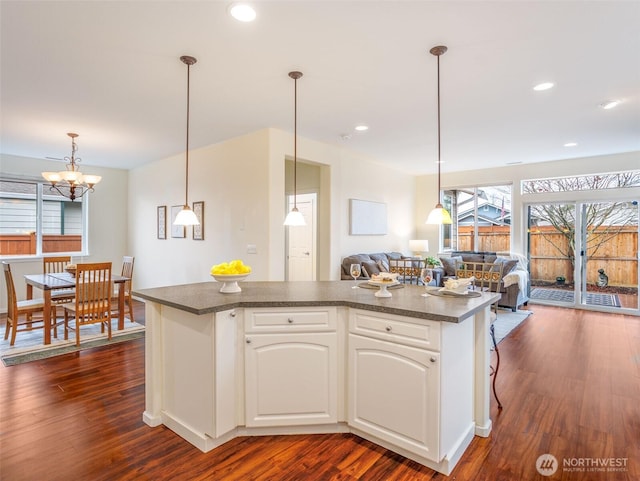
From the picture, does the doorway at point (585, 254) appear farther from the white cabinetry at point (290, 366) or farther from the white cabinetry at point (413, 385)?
the white cabinetry at point (290, 366)

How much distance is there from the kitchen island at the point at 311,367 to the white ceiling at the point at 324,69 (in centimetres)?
178

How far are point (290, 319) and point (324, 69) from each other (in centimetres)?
203

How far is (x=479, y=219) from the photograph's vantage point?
7.41 meters

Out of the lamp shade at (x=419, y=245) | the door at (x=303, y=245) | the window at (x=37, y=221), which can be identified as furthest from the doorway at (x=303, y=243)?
the window at (x=37, y=221)

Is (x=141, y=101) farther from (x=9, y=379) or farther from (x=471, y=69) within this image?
(x=471, y=69)

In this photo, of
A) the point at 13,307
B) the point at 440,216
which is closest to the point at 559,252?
the point at 440,216

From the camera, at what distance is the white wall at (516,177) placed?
5965 mm

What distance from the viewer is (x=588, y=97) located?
3.48 m

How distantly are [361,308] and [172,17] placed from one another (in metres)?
2.17

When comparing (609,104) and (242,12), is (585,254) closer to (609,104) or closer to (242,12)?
(609,104)

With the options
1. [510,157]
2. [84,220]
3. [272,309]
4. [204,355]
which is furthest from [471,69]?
[84,220]

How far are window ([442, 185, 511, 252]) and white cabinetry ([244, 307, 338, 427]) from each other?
19.6 feet

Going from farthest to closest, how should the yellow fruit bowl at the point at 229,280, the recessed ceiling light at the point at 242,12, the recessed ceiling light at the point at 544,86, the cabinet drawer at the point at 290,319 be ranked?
the recessed ceiling light at the point at 544,86 → the yellow fruit bowl at the point at 229,280 → the cabinet drawer at the point at 290,319 → the recessed ceiling light at the point at 242,12

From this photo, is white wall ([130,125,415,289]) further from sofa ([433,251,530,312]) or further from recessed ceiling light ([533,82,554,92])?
recessed ceiling light ([533,82,554,92])
